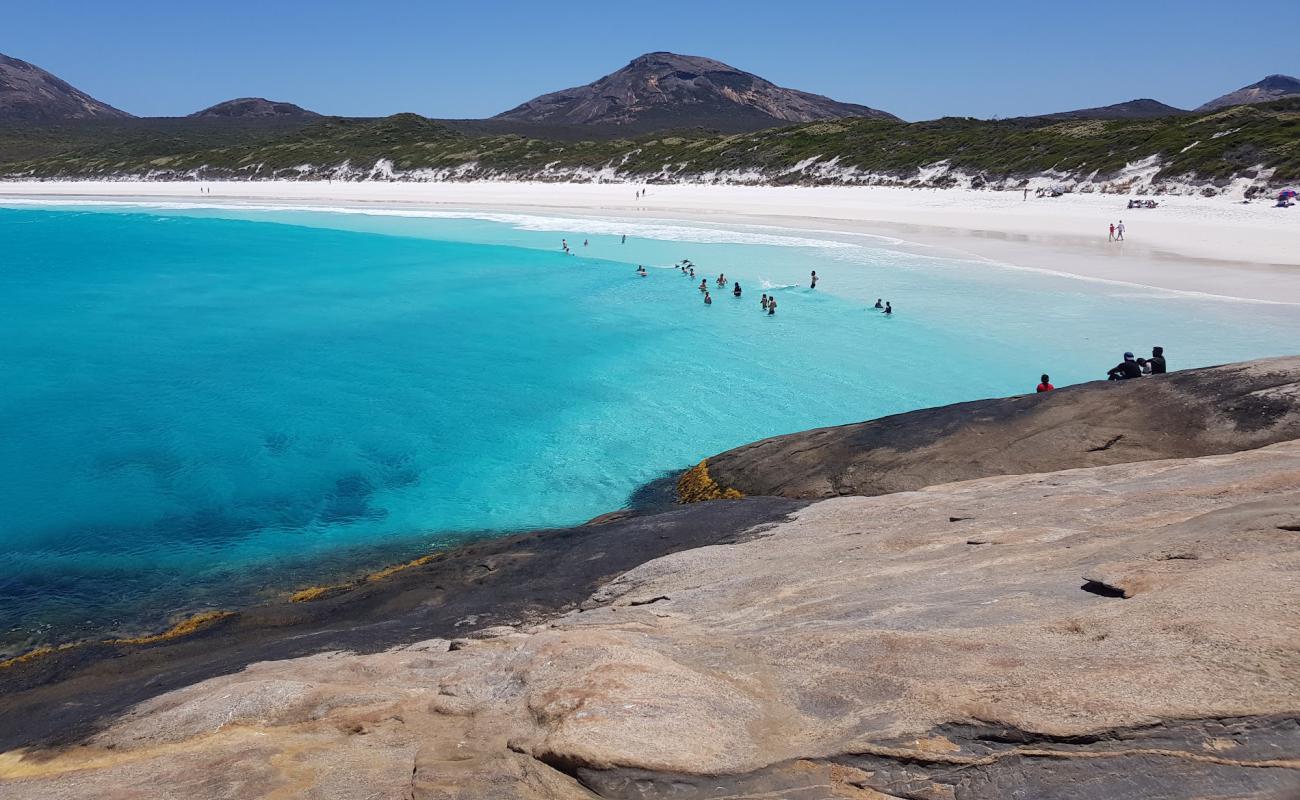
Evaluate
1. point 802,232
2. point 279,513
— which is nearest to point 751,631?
point 279,513

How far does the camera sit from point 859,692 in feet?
19.2

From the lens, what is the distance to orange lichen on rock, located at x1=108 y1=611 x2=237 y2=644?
11766 millimetres

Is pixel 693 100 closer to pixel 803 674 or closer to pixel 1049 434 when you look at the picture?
pixel 1049 434

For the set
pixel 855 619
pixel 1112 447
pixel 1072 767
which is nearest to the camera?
pixel 1072 767

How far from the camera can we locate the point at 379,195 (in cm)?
9231

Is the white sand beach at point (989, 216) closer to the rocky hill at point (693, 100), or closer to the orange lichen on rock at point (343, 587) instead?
the orange lichen on rock at point (343, 587)

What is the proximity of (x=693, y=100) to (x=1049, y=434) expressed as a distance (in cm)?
18023

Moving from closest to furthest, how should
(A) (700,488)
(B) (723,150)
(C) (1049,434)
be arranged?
(C) (1049,434) < (A) (700,488) < (B) (723,150)

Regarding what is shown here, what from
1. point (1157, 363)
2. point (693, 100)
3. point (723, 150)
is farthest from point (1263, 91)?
point (1157, 363)

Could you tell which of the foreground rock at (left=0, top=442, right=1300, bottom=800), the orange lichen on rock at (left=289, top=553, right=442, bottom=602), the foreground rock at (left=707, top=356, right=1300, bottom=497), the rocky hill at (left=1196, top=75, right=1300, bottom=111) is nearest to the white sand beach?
the foreground rock at (left=707, top=356, right=1300, bottom=497)

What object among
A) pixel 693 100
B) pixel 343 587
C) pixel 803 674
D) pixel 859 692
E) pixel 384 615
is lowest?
pixel 343 587

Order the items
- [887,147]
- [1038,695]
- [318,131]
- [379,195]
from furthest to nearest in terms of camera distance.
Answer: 1. [318,131]
2. [379,195]
3. [887,147]
4. [1038,695]

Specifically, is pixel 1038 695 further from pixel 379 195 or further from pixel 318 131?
pixel 318 131

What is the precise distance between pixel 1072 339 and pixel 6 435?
29.9m
